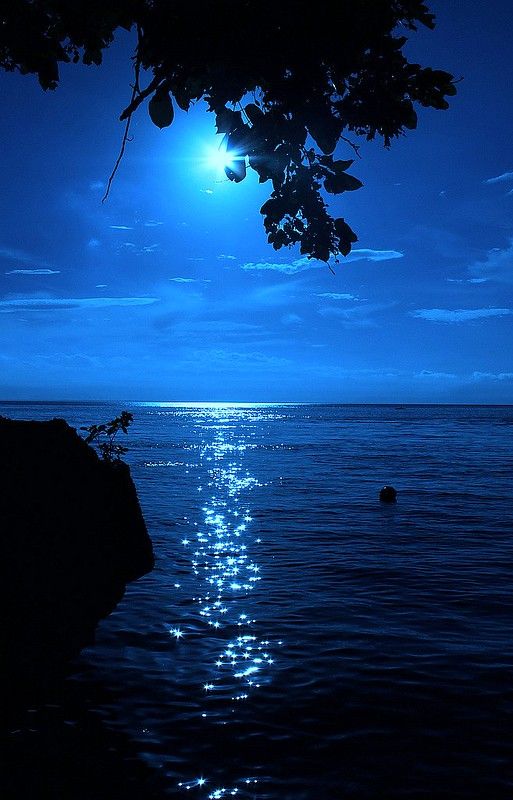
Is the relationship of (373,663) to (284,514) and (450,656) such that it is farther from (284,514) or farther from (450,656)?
(284,514)

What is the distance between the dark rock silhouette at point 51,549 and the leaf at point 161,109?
202 inches

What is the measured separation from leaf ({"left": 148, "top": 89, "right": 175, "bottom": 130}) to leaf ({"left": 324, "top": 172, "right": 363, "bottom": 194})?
1.41 meters

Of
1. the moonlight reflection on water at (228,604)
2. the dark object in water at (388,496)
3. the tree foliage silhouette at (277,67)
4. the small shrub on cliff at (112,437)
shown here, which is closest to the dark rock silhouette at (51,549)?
the small shrub on cliff at (112,437)

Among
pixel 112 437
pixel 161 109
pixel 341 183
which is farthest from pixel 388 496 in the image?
pixel 161 109

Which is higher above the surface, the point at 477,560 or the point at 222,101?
the point at 222,101

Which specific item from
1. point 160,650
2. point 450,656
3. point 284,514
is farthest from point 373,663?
point 284,514

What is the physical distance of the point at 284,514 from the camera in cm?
2130

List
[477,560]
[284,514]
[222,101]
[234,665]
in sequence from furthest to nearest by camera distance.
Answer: [284,514]
[477,560]
[234,665]
[222,101]

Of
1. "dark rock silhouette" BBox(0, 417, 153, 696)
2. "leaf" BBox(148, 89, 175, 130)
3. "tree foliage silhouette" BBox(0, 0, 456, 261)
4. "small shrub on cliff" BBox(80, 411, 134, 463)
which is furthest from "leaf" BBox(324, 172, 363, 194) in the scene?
"small shrub on cliff" BBox(80, 411, 134, 463)

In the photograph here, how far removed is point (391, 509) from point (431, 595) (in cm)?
1037

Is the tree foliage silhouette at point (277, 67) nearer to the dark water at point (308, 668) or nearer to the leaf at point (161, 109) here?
the leaf at point (161, 109)

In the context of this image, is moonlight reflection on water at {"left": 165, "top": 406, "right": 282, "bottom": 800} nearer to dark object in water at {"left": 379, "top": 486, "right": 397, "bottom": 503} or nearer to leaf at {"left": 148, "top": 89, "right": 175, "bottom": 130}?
dark object in water at {"left": 379, "top": 486, "right": 397, "bottom": 503}

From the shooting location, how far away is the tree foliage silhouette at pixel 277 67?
12.8ft

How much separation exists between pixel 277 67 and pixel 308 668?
7.88 meters
